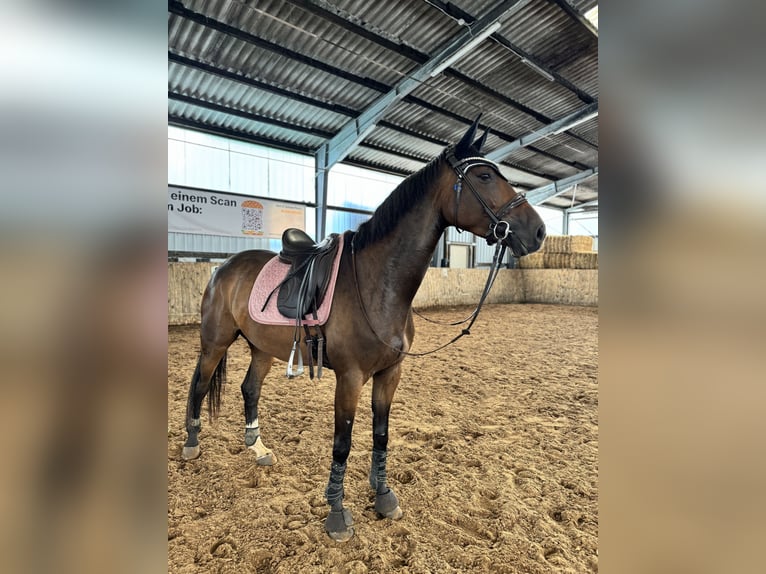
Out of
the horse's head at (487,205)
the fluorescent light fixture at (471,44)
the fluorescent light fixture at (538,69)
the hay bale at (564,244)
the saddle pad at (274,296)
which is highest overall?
the fluorescent light fixture at (538,69)

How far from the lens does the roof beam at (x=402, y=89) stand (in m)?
5.59

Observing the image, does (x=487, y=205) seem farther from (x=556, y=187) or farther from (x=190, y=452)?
(x=556, y=187)

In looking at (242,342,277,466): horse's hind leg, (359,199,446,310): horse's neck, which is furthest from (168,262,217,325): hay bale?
(359,199,446,310): horse's neck

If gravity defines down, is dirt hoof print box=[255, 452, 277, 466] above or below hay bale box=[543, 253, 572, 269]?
below

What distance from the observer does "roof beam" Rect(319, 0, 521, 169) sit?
559cm

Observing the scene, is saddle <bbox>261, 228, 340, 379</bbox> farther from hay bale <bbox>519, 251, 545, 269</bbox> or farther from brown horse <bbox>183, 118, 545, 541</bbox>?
hay bale <bbox>519, 251, 545, 269</bbox>

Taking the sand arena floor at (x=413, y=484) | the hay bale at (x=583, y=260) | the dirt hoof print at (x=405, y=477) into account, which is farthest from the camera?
the hay bale at (x=583, y=260)

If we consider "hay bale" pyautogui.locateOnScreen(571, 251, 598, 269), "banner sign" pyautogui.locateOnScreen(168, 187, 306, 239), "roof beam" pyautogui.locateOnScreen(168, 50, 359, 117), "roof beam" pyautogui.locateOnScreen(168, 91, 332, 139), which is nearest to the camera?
"roof beam" pyautogui.locateOnScreen(168, 50, 359, 117)

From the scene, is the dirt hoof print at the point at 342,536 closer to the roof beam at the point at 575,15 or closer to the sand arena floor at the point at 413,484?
the sand arena floor at the point at 413,484

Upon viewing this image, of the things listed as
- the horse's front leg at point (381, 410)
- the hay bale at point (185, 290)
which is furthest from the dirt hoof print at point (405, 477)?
the hay bale at point (185, 290)

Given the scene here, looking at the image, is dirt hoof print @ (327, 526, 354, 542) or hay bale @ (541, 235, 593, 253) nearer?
dirt hoof print @ (327, 526, 354, 542)

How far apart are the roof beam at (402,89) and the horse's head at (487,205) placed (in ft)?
17.4
